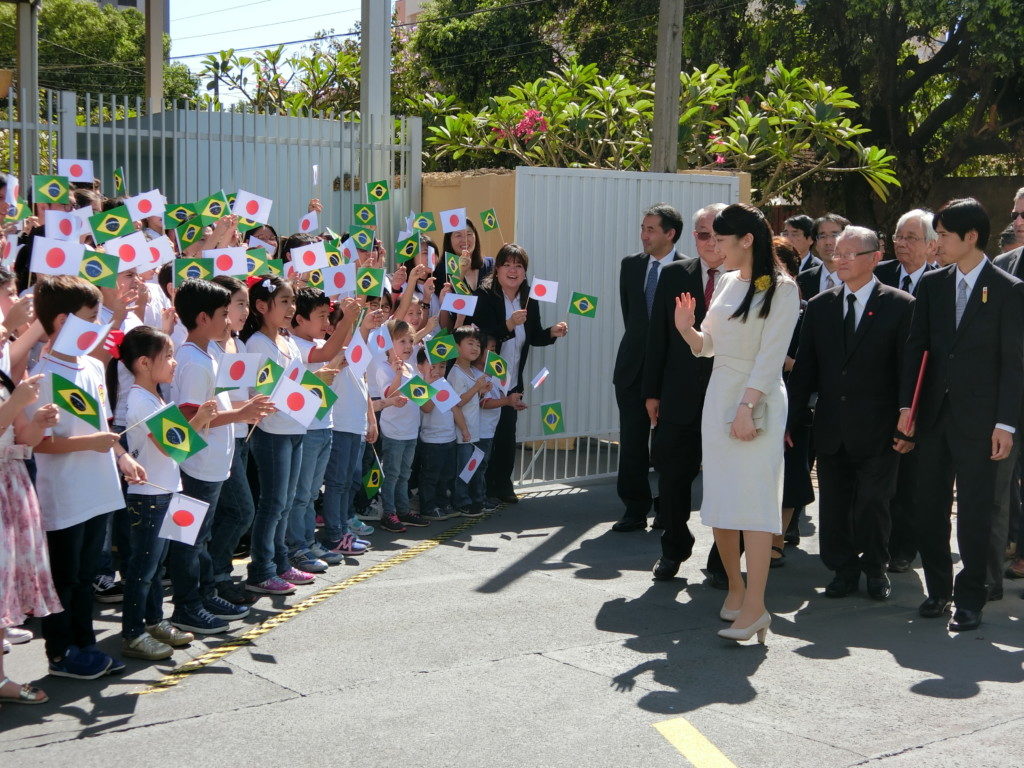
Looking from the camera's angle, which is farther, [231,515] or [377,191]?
[377,191]

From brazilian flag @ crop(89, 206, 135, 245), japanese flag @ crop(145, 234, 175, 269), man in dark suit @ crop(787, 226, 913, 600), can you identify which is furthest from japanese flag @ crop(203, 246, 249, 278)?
man in dark suit @ crop(787, 226, 913, 600)

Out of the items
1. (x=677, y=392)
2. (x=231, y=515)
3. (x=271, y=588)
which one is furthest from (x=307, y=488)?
(x=677, y=392)

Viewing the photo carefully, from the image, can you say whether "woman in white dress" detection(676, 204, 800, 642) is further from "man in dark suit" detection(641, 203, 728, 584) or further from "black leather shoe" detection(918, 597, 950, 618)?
"black leather shoe" detection(918, 597, 950, 618)

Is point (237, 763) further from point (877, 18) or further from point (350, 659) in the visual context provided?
point (877, 18)

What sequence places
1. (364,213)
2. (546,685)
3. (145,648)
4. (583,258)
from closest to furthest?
(546,685) < (145,648) < (364,213) < (583,258)

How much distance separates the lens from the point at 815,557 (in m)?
7.72

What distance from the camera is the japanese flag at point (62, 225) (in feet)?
20.8

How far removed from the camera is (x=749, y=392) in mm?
5785

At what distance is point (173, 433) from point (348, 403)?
2264 mm

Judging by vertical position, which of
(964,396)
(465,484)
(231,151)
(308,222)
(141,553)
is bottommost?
(465,484)

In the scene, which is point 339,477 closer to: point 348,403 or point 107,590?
point 348,403

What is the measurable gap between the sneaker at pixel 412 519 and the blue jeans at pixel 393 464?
92 mm

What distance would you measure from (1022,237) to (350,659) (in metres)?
5.02

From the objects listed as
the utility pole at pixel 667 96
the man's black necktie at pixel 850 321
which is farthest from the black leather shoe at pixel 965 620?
the utility pole at pixel 667 96
